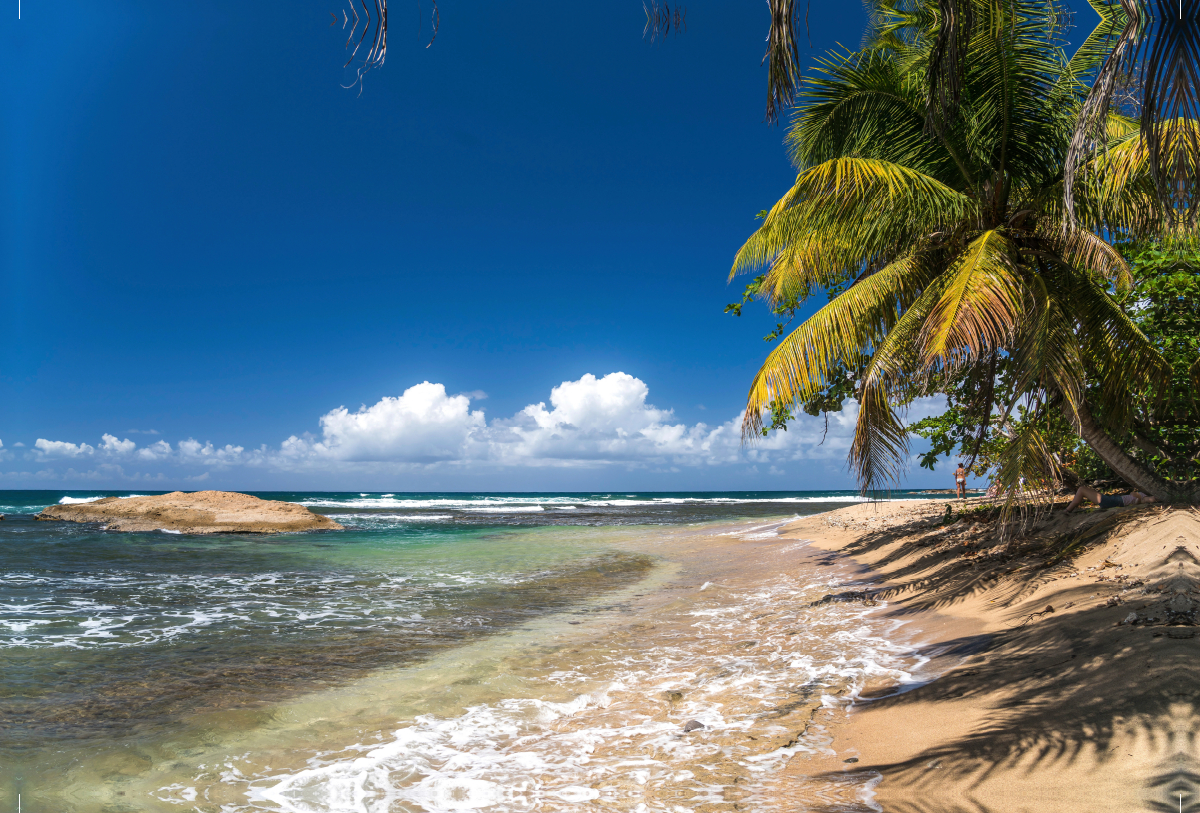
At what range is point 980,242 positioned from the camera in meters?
6.38

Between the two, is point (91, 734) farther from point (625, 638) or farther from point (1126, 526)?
point (1126, 526)

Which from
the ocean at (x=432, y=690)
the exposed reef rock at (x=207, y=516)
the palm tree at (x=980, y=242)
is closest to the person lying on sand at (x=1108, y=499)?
the palm tree at (x=980, y=242)

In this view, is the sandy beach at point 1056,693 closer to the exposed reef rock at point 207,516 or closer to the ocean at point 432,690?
the ocean at point 432,690

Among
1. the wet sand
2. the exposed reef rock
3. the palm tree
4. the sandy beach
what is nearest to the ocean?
the wet sand

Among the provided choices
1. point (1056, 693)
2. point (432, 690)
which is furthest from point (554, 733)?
point (1056, 693)

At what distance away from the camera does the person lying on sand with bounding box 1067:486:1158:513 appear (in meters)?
7.29

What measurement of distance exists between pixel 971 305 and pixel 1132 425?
12.1 feet

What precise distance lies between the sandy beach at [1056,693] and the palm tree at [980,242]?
1.08 metres

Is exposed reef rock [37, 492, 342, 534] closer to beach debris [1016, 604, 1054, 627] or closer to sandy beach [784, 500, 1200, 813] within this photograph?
sandy beach [784, 500, 1200, 813]

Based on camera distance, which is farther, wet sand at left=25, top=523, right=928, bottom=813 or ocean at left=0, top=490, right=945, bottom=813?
ocean at left=0, top=490, right=945, bottom=813

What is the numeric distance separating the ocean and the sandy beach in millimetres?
397

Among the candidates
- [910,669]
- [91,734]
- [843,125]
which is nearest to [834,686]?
[910,669]

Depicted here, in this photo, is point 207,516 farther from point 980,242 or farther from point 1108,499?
point 1108,499

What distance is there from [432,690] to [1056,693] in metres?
4.54
